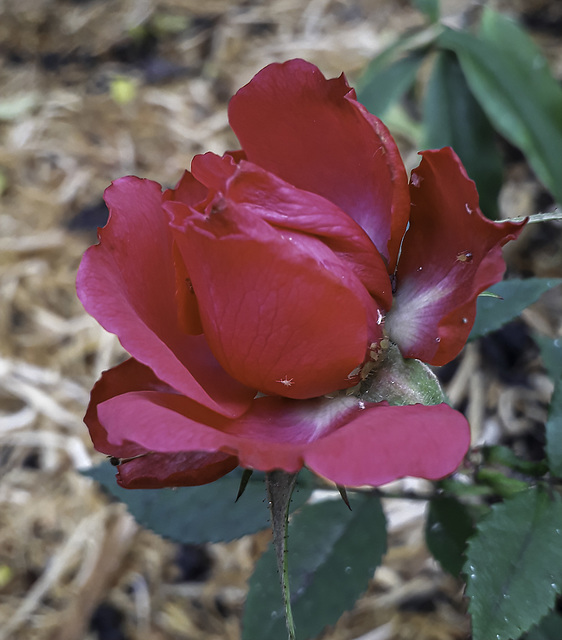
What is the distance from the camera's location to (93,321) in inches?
61.4

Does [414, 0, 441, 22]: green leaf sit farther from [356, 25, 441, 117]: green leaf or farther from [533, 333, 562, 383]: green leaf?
[533, 333, 562, 383]: green leaf

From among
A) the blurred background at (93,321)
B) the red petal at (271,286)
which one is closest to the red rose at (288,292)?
the red petal at (271,286)

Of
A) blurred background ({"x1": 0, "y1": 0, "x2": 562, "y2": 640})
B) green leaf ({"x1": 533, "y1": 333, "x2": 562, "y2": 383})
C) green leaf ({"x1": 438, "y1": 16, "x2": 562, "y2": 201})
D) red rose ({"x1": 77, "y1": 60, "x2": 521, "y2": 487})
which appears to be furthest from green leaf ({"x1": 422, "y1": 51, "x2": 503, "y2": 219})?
red rose ({"x1": 77, "y1": 60, "x2": 521, "y2": 487})

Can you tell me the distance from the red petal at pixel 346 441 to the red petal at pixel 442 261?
2.9 inches

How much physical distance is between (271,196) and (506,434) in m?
0.94

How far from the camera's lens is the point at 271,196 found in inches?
18.9

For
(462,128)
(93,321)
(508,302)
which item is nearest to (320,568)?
(508,302)

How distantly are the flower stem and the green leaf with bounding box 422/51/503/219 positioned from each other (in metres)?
0.85

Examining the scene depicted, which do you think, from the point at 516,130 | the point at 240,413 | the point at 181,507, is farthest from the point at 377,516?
the point at 516,130

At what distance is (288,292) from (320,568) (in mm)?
442

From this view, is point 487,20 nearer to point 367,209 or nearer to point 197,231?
point 367,209

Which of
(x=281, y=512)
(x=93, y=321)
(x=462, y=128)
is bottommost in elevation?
(x=93, y=321)

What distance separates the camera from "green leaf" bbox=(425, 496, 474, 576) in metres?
0.76

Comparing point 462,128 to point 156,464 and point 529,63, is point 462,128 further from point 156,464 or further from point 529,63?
point 156,464
